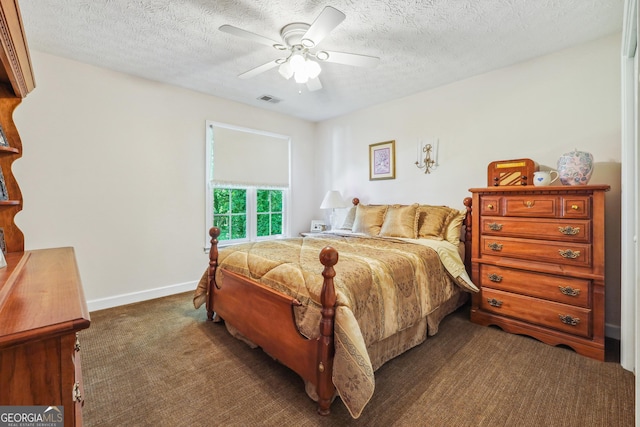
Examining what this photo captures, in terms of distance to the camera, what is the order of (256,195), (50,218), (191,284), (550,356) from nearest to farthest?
(550,356)
(50,218)
(191,284)
(256,195)

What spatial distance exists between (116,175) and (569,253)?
4204 mm

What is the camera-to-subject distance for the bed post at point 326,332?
59.3 inches

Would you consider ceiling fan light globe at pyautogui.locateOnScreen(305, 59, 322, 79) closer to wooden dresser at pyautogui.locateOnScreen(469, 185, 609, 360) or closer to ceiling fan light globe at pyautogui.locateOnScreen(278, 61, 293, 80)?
ceiling fan light globe at pyautogui.locateOnScreen(278, 61, 293, 80)

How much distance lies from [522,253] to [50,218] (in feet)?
13.9

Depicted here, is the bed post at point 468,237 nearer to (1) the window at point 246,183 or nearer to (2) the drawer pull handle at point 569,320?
(2) the drawer pull handle at point 569,320

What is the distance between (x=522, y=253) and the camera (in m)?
2.40

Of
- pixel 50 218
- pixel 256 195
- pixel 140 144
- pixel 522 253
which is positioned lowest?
pixel 522 253

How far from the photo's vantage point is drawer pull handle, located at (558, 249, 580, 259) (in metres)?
2.16

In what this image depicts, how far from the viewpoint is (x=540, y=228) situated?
232 cm

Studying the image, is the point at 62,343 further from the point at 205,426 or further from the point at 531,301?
the point at 531,301

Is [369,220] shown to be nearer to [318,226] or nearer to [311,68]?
[318,226]

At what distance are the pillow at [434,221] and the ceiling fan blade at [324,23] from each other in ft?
6.51

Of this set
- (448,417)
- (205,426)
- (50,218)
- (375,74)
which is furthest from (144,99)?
(448,417)

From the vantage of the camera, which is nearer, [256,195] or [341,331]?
[341,331]
